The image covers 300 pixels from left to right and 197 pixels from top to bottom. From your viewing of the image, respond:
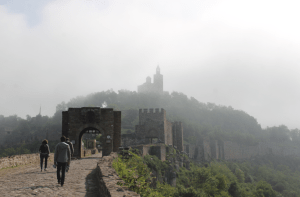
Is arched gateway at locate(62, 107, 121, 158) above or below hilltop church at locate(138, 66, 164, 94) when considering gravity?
below

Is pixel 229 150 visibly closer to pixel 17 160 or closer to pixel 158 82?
pixel 17 160

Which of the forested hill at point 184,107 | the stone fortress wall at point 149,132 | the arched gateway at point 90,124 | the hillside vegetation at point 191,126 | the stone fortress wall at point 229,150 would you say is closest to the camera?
the arched gateway at point 90,124

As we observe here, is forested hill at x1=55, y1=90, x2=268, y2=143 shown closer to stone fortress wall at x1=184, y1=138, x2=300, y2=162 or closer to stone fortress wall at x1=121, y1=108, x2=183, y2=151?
stone fortress wall at x1=184, y1=138, x2=300, y2=162

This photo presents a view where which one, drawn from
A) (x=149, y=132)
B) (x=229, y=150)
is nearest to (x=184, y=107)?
(x=229, y=150)

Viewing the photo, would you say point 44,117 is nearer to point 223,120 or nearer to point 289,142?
point 223,120

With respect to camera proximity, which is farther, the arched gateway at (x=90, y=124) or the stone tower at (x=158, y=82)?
the stone tower at (x=158, y=82)

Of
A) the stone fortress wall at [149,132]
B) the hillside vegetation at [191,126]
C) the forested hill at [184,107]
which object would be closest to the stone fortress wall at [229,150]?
the hillside vegetation at [191,126]

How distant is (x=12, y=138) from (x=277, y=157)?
84.6 meters

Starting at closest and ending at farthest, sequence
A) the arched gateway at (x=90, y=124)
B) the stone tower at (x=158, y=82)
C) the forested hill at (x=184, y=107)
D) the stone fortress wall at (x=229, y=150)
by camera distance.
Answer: the arched gateway at (x=90, y=124), the stone fortress wall at (x=229, y=150), the forested hill at (x=184, y=107), the stone tower at (x=158, y=82)

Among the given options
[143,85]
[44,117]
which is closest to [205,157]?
[44,117]

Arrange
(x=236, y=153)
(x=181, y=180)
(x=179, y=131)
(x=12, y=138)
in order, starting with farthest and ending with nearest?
(x=12, y=138) < (x=236, y=153) < (x=179, y=131) < (x=181, y=180)

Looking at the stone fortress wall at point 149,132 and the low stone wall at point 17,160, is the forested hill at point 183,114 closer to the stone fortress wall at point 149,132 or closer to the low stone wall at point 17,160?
the stone fortress wall at point 149,132

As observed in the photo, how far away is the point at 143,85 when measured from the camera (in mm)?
124375

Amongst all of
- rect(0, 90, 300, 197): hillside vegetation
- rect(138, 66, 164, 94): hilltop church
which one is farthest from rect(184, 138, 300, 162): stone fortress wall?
rect(138, 66, 164, 94): hilltop church
